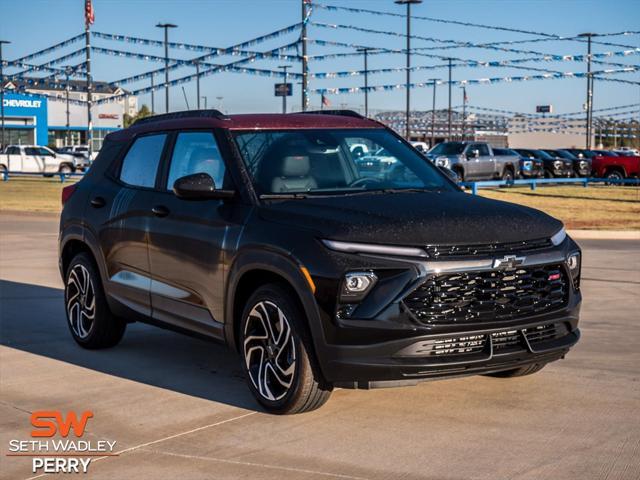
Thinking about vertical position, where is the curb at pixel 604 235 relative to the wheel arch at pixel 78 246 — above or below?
below

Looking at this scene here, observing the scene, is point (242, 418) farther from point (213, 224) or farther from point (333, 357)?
point (213, 224)

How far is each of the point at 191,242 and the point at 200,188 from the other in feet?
1.53

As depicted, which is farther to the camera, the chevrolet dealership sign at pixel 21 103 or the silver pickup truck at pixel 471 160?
the chevrolet dealership sign at pixel 21 103

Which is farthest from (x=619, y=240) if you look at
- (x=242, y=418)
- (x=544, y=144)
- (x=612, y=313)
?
(x=544, y=144)

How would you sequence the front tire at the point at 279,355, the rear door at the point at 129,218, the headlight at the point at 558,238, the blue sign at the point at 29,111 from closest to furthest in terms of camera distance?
the front tire at the point at 279,355 → the headlight at the point at 558,238 → the rear door at the point at 129,218 → the blue sign at the point at 29,111

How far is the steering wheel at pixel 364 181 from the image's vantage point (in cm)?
684

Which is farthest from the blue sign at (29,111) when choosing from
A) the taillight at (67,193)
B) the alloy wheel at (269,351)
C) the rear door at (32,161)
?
the alloy wheel at (269,351)

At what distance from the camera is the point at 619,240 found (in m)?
19.2

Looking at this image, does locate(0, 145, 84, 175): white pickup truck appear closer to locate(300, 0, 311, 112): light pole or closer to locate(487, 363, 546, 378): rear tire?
locate(300, 0, 311, 112): light pole

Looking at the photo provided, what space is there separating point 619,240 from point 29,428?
15.1 m

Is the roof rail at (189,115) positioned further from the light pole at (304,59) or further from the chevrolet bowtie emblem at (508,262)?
the light pole at (304,59)

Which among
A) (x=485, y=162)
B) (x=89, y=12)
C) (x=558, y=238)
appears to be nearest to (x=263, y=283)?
(x=558, y=238)

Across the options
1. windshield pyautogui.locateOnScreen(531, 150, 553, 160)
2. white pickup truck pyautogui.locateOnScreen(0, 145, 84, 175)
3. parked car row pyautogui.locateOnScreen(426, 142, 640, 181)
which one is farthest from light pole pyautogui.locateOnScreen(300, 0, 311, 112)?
white pickup truck pyautogui.locateOnScreen(0, 145, 84, 175)

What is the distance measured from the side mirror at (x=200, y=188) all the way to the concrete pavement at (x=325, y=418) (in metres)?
1.32
